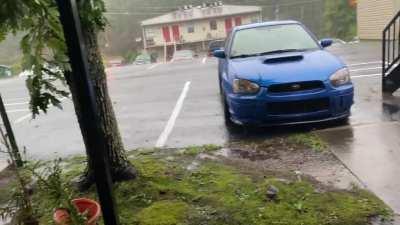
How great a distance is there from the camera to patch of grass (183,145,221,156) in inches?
219

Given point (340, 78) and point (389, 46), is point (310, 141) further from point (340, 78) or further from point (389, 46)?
point (389, 46)

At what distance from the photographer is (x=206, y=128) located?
7.09m

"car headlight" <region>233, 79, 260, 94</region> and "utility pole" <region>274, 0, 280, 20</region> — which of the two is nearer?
"car headlight" <region>233, 79, 260, 94</region>

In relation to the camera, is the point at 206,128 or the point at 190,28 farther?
the point at 190,28

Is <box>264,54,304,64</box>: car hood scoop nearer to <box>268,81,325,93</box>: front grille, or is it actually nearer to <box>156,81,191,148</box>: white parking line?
<box>268,81,325,93</box>: front grille

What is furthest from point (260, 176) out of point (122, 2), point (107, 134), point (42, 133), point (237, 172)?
point (122, 2)

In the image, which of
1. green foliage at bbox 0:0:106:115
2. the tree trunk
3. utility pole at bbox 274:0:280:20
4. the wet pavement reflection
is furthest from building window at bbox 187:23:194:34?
green foliage at bbox 0:0:106:115

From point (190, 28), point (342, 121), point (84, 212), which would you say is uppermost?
point (84, 212)

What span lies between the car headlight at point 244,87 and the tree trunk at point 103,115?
7.87 feet

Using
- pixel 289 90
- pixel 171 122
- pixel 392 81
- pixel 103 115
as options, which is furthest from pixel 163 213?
pixel 392 81

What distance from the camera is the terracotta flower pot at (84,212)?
113 inches

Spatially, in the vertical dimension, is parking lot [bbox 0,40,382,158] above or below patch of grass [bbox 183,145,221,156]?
below

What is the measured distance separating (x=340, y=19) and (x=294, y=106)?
5078cm

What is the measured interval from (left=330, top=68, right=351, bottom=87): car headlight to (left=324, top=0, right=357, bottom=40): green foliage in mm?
46676
